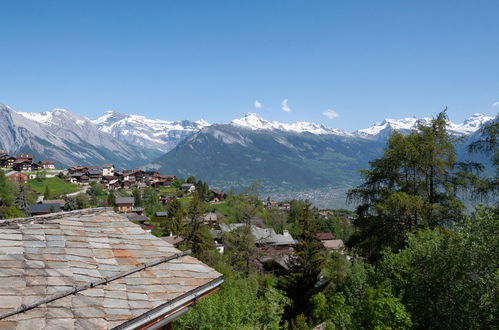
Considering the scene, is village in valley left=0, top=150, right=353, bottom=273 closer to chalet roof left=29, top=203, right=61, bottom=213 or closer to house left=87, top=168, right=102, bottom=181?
chalet roof left=29, top=203, right=61, bottom=213

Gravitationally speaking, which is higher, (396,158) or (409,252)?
(396,158)

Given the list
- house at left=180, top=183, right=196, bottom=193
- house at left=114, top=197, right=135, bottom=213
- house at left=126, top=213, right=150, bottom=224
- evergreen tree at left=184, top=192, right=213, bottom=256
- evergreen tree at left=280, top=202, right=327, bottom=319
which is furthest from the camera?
house at left=180, top=183, right=196, bottom=193

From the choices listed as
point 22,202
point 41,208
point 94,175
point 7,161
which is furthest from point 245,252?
point 7,161

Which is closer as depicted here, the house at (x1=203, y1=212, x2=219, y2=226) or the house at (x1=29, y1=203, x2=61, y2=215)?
the house at (x1=29, y1=203, x2=61, y2=215)

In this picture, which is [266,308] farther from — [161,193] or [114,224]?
[161,193]

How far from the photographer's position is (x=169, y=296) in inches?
162

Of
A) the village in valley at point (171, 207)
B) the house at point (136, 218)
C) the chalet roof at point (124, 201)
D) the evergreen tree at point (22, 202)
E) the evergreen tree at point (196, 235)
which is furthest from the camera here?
the chalet roof at point (124, 201)

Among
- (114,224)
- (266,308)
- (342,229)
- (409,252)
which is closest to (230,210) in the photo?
(342,229)

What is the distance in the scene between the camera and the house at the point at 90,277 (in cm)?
343

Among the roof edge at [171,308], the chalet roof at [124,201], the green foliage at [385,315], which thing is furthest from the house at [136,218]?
the roof edge at [171,308]

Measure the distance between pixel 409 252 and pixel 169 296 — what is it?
1045 cm

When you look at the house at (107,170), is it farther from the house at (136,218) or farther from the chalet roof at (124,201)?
the house at (136,218)

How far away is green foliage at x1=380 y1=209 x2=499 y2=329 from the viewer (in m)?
8.91

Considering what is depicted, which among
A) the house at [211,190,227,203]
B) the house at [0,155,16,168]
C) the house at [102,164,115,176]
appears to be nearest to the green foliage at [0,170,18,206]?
the house at [0,155,16,168]
